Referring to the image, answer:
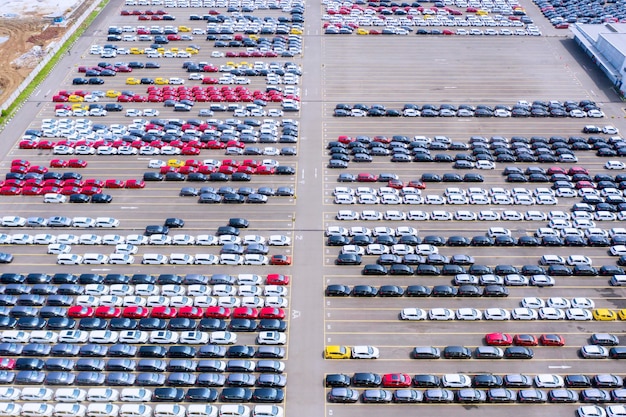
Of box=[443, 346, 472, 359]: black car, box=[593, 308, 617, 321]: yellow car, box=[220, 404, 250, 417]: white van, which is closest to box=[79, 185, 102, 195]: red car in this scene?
box=[220, 404, 250, 417]: white van

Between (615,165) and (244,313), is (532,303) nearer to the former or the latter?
(244,313)

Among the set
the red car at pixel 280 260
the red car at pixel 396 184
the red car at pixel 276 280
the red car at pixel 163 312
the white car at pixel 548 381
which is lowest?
the white car at pixel 548 381

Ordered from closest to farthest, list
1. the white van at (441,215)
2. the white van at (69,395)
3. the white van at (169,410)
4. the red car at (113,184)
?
the white van at (169,410)
the white van at (69,395)
the white van at (441,215)
the red car at (113,184)

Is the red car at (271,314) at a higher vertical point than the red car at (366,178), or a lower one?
lower

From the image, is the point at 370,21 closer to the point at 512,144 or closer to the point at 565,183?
the point at 512,144

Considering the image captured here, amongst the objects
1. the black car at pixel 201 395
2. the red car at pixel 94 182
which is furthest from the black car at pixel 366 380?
the red car at pixel 94 182

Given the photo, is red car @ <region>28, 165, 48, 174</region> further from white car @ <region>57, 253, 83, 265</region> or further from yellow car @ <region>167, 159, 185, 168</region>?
white car @ <region>57, 253, 83, 265</region>

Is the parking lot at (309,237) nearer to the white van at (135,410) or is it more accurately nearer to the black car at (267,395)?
the black car at (267,395)
